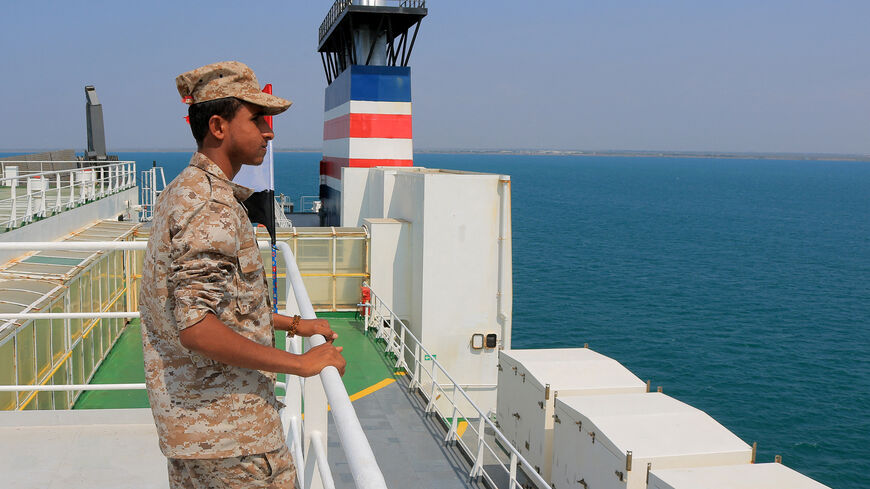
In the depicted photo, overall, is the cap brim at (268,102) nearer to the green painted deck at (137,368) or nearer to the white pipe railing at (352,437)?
the white pipe railing at (352,437)

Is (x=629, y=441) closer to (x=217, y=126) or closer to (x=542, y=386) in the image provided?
(x=542, y=386)

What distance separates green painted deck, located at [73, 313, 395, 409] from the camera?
11904 mm

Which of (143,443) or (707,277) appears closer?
(143,443)

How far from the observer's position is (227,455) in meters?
2.20

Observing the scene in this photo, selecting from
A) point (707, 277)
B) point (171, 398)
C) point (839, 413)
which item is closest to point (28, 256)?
point (171, 398)

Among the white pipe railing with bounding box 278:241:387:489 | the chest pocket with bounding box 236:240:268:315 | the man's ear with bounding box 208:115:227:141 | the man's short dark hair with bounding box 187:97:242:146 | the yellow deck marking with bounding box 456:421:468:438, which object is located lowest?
the yellow deck marking with bounding box 456:421:468:438

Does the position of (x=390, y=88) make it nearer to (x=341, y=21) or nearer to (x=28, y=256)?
(x=341, y=21)

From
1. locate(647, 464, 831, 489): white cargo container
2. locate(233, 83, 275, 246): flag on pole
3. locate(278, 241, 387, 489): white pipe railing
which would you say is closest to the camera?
locate(278, 241, 387, 489): white pipe railing

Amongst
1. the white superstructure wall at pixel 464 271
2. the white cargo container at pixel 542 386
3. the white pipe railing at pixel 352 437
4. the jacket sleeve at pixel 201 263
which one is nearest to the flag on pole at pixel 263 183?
the jacket sleeve at pixel 201 263

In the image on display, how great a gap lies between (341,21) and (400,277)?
1215 centimetres

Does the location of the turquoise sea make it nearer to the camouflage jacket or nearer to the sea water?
the sea water

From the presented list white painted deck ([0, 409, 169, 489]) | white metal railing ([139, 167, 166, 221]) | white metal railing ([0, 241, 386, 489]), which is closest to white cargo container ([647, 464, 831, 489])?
white painted deck ([0, 409, 169, 489])

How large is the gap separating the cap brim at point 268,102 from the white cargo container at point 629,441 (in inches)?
267

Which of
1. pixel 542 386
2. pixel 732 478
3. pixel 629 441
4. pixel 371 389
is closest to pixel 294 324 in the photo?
pixel 732 478
